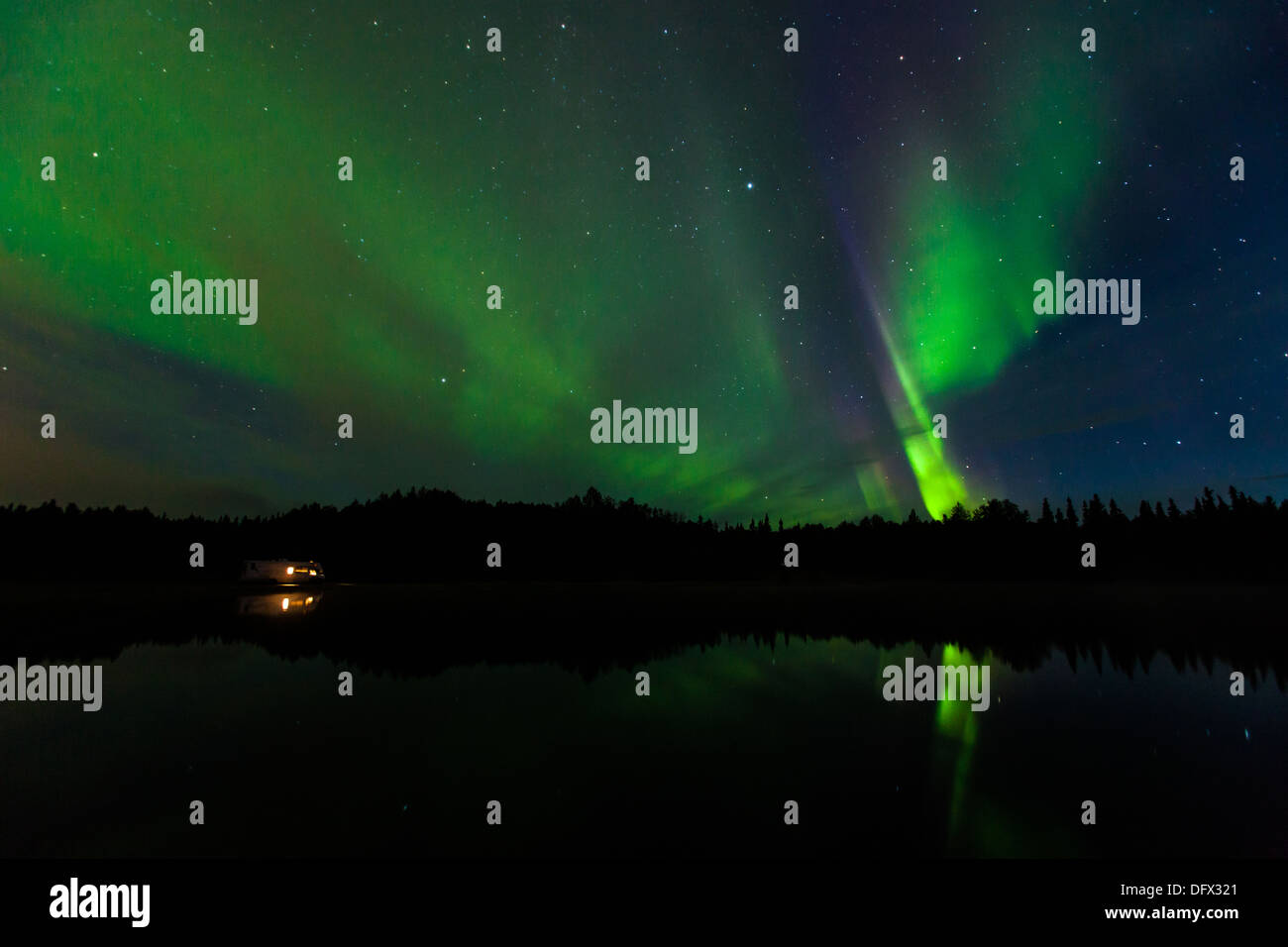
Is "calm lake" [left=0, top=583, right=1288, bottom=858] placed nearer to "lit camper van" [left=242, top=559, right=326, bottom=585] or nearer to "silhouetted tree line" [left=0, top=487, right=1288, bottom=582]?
"lit camper van" [left=242, top=559, right=326, bottom=585]

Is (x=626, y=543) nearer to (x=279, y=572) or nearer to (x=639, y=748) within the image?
(x=279, y=572)

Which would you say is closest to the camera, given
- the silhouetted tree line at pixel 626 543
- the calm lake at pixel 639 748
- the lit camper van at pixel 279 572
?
the calm lake at pixel 639 748

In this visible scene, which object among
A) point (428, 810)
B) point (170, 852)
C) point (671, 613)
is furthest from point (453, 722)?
point (671, 613)

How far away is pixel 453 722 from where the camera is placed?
34.3 feet

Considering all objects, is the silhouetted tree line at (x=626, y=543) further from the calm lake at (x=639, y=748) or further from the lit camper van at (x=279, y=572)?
the calm lake at (x=639, y=748)

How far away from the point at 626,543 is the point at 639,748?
67547 mm

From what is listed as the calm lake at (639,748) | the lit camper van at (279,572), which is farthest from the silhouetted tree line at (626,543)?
the calm lake at (639,748)

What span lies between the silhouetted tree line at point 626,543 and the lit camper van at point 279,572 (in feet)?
37.5

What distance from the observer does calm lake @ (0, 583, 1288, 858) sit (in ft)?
22.5

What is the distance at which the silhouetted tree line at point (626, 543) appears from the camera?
6331cm

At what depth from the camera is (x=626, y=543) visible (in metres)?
76.6

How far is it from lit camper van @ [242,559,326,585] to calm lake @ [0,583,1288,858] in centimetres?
2067
